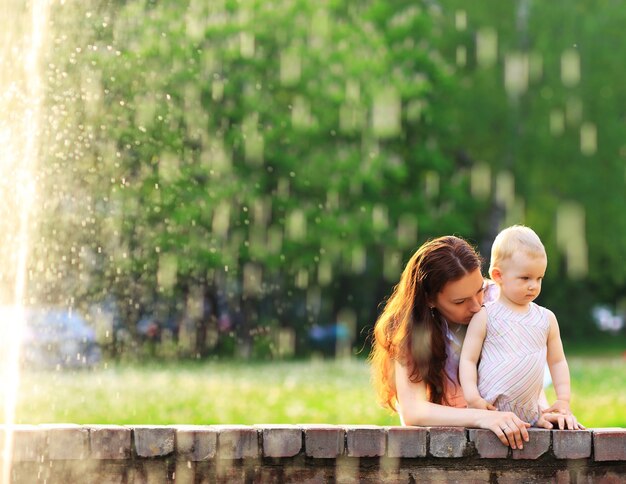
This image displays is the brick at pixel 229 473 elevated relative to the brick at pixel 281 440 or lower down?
lower down

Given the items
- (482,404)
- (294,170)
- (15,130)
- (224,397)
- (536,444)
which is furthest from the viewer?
(294,170)

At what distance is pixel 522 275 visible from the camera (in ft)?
16.9

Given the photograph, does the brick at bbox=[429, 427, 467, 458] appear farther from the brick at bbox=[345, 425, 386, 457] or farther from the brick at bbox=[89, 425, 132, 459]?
the brick at bbox=[89, 425, 132, 459]

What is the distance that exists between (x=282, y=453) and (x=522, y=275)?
1.28 meters

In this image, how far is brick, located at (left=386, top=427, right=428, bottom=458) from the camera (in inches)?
196

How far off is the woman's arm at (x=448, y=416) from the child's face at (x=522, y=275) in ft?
1.77

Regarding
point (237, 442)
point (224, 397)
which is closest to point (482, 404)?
point (237, 442)

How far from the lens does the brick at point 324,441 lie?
16.3 ft

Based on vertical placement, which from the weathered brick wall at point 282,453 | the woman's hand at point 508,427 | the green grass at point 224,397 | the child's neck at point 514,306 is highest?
the child's neck at point 514,306

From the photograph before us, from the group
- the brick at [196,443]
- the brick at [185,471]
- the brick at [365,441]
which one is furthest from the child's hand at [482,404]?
the brick at [185,471]

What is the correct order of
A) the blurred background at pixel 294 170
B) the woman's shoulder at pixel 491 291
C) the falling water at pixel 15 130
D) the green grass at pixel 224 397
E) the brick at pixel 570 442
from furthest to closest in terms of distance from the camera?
the blurred background at pixel 294 170 → the green grass at pixel 224 397 → the falling water at pixel 15 130 → the woman's shoulder at pixel 491 291 → the brick at pixel 570 442

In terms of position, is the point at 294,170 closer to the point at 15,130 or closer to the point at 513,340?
the point at 15,130

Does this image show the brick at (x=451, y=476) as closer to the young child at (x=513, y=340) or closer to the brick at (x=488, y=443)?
the brick at (x=488, y=443)

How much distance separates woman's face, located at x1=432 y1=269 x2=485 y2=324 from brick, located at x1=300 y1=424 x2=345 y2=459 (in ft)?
2.72
